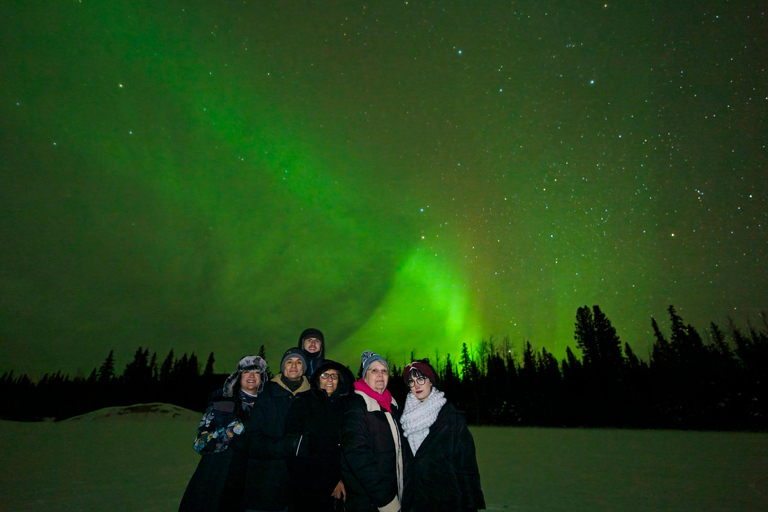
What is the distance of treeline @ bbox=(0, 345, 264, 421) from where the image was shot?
7425cm

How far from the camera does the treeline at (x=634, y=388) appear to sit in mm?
35469

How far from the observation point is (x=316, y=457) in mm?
3654

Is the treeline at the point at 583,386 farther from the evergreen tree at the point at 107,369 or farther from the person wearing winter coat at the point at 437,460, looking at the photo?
the person wearing winter coat at the point at 437,460

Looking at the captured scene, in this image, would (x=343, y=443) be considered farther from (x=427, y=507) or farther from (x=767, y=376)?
(x=767, y=376)

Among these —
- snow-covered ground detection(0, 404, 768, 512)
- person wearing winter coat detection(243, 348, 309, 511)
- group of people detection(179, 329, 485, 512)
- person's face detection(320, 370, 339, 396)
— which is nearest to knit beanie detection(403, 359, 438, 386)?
group of people detection(179, 329, 485, 512)

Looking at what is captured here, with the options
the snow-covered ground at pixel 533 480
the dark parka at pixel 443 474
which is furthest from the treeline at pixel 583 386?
the dark parka at pixel 443 474

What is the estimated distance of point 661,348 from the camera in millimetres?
74688

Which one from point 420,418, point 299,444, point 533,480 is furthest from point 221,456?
point 533,480

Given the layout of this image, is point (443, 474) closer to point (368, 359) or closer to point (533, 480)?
point (368, 359)

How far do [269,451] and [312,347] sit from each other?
6.62ft

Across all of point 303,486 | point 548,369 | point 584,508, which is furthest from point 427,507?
point 548,369

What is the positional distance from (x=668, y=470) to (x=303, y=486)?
14946 mm

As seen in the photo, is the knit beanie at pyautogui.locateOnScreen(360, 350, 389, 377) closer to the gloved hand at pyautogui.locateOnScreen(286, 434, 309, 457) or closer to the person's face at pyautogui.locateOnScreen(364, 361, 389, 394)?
the person's face at pyautogui.locateOnScreen(364, 361, 389, 394)

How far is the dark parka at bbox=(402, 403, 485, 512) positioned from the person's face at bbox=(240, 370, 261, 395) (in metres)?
1.99
